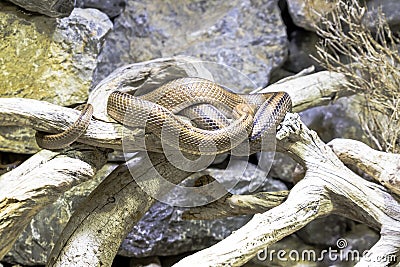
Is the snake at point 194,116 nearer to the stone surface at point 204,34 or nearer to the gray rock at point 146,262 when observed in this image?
the stone surface at point 204,34

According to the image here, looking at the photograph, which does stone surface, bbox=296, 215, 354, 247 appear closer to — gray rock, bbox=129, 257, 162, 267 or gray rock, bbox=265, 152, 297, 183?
gray rock, bbox=265, 152, 297, 183

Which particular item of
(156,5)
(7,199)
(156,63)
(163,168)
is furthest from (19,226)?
(156,5)

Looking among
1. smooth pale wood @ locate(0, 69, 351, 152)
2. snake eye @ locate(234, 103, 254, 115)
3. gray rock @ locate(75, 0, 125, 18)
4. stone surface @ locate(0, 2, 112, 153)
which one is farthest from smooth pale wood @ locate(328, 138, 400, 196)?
gray rock @ locate(75, 0, 125, 18)

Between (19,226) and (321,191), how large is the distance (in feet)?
3.74

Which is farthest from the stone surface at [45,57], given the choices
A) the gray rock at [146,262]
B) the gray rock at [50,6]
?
the gray rock at [146,262]

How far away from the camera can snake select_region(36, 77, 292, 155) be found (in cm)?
199

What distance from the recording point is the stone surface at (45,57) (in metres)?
2.53

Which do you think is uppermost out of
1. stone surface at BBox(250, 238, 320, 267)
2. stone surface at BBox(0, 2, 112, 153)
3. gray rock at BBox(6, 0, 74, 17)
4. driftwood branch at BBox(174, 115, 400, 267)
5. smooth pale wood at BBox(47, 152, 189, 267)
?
gray rock at BBox(6, 0, 74, 17)

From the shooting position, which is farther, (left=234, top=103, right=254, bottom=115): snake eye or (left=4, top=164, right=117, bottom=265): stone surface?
(left=4, top=164, right=117, bottom=265): stone surface

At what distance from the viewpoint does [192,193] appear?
2861 mm

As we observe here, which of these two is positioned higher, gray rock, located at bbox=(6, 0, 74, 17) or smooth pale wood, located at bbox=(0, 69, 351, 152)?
gray rock, located at bbox=(6, 0, 74, 17)

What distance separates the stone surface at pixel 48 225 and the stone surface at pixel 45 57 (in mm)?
344

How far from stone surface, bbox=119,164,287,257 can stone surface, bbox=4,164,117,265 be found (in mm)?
343

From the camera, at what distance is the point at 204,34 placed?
10.9 ft
